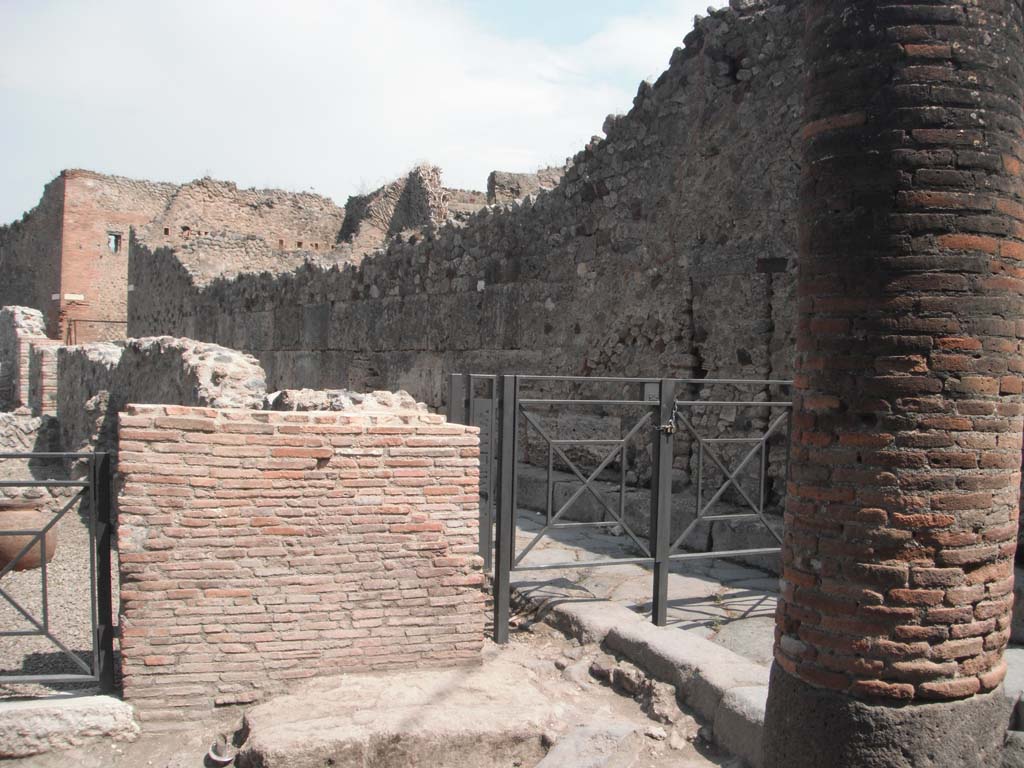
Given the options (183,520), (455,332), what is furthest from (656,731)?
(455,332)

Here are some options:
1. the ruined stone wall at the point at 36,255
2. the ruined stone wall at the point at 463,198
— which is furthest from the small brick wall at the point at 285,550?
the ruined stone wall at the point at 36,255

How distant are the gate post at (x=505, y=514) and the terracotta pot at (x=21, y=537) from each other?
465 cm

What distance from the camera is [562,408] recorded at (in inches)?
342

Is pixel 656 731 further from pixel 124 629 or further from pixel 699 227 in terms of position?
pixel 699 227

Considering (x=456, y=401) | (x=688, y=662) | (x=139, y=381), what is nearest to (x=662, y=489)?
(x=688, y=662)

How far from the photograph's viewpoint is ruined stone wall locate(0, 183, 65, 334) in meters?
29.2

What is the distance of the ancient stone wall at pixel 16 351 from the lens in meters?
17.0

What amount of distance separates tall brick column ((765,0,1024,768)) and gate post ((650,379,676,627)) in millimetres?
2196

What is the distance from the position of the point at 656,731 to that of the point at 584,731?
328 millimetres

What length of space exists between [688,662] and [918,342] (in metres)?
2.06

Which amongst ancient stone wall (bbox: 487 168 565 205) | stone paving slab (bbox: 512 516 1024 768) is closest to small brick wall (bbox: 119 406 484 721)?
stone paving slab (bbox: 512 516 1024 768)

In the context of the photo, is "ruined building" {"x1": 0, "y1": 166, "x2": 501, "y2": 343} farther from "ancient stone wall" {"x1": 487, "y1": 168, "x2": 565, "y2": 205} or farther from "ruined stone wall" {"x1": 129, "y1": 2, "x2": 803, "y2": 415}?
"ruined stone wall" {"x1": 129, "y1": 2, "x2": 803, "y2": 415}

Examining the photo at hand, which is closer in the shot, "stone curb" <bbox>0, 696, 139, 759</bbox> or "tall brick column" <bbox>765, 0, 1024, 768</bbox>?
"tall brick column" <bbox>765, 0, 1024, 768</bbox>

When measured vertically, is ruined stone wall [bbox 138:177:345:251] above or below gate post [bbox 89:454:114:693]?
above
